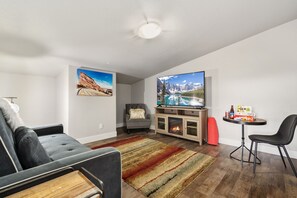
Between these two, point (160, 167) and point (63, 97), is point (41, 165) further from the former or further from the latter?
point (63, 97)

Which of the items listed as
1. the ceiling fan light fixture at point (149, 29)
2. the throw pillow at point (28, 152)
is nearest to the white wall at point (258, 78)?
the ceiling fan light fixture at point (149, 29)

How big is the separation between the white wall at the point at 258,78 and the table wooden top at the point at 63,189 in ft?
10.8

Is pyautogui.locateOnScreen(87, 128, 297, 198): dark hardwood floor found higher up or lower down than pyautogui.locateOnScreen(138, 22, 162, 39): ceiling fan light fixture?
lower down

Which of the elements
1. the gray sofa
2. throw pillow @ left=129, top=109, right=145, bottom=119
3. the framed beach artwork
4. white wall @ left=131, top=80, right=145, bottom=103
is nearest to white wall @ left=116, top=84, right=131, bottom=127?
white wall @ left=131, top=80, right=145, bottom=103

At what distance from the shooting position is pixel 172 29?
2225 millimetres

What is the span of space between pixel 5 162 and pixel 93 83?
2.71 metres

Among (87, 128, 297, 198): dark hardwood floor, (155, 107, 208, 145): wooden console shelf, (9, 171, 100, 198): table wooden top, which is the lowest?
(87, 128, 297, 198): dark hardwood floor

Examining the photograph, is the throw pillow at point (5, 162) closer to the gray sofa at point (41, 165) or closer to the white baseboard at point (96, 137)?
the gray sofa at point (41, 165)

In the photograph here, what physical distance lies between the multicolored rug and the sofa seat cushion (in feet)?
2.47

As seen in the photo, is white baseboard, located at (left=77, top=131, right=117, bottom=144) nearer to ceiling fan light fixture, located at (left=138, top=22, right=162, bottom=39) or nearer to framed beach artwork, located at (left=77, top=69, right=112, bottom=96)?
framed beach artwork, located at (left=77, top=69, right=112, bottom=96)

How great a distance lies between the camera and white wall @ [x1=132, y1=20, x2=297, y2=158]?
8.04ft

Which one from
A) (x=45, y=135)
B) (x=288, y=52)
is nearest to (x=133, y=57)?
(x=45, y=135)

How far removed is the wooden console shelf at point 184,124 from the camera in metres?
3.05

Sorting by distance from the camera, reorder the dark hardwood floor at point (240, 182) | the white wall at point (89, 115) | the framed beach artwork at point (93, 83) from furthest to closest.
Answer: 1. the framed beach artwork at point (93, 83)
2. the white wall at point (89, 115)
3. the dark hardwood floor at point (240, 182)
